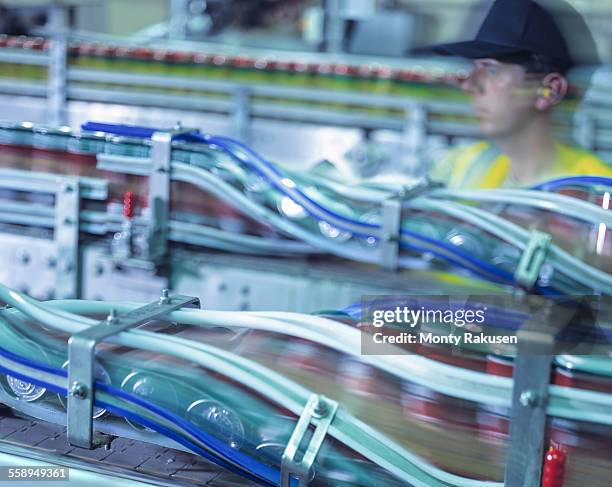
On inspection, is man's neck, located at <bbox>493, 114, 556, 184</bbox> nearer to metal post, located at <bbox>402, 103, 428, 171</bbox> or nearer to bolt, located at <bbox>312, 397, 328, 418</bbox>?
bolt, located at <bbox>312, 397, 328, 418</bbox>

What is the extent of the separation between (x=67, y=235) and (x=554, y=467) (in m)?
1.52

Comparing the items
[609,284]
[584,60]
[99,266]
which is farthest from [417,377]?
[584,60]

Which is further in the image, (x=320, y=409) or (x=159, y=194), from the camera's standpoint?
(x=159, y=194)

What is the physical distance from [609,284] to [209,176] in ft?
2.91

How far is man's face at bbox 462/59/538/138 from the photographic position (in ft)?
7.39

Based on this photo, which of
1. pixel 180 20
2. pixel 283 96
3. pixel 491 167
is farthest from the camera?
pixel 180 20

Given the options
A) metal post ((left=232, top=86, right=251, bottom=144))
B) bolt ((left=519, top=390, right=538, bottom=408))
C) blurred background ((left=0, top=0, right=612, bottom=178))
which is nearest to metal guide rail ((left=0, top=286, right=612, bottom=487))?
bolt ((left=519, top=390, right=538, bottom=408))

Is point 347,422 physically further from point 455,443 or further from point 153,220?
point 153,220

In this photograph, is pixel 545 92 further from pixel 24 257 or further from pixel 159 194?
pixel 24 257

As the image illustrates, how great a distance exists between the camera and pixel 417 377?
1083mm

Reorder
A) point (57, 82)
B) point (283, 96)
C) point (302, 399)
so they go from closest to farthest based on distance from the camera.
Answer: point (302, 399), point (283, 96), point (57, 82)

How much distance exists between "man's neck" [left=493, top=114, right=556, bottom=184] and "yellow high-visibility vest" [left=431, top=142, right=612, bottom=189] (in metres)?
0.02

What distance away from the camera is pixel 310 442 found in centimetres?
109

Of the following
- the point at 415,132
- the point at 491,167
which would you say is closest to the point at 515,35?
the point at 491,167
